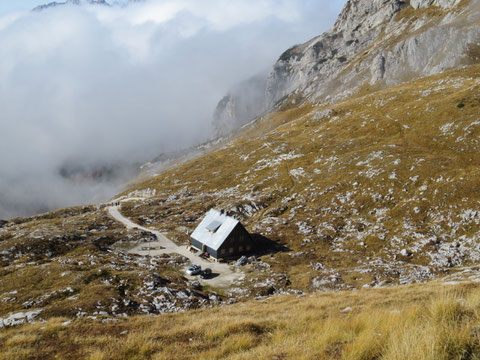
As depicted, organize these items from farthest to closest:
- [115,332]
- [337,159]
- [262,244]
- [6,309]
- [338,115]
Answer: [338,115] < [337,159] < [262,244] < [6,309] < [115,332]

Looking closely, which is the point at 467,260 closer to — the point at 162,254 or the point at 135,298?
the point at 135,298

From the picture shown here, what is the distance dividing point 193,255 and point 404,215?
49.0 m

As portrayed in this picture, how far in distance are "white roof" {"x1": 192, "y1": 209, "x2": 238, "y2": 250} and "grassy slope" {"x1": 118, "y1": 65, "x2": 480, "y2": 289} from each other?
11.9 meters

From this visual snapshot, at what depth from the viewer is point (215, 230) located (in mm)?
70188

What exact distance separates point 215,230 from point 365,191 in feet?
140

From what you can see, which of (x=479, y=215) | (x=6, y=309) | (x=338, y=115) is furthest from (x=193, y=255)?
(x=338, y=115)

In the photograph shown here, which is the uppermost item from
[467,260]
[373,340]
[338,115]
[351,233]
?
[338,115]

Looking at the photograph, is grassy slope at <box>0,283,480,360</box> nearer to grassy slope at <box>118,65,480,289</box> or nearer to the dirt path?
grassy slope at <box>118,65,480,289</box>

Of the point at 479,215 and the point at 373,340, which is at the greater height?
the point at 373,340

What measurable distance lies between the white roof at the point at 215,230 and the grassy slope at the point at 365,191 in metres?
11.9

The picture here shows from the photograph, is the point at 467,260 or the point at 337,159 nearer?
the point at 467,260

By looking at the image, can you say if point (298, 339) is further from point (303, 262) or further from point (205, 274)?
point (303, 262)

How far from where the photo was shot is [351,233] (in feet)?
222

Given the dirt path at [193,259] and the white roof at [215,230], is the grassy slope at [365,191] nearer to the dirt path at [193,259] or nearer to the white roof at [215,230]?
the dirt path at [193,259]
